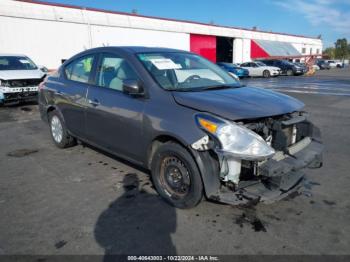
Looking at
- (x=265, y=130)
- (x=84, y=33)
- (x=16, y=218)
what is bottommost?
(x=16, y=218)

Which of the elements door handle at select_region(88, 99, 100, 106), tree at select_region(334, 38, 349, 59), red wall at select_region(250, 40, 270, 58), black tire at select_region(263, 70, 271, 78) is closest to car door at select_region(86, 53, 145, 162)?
door handle at select_region(88, 99, 100, 106)

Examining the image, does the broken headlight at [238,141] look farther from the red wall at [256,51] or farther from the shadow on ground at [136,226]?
the red wall at [256,51]

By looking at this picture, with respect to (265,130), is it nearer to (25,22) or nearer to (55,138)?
(55,138)

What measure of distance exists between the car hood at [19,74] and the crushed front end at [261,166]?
367 inches

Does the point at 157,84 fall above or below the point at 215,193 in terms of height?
above

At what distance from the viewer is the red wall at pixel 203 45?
3428 centimetres

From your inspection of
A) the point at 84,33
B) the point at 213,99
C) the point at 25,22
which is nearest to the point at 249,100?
the point at 213,99

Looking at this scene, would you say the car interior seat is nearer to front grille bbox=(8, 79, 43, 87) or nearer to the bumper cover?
the bumper cover

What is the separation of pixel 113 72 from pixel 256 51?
44.1 metres

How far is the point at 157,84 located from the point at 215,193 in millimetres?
1408

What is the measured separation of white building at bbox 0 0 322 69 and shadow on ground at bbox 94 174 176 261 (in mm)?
20524

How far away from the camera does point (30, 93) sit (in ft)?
34.7

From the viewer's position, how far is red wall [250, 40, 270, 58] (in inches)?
1743

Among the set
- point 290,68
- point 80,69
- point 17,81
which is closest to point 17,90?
point 17,81
